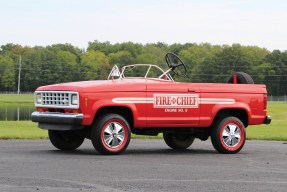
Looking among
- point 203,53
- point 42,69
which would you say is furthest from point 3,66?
point 203,53

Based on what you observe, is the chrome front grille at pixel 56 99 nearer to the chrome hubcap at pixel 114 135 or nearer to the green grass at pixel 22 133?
the chrome hubcap at pixel 114 135

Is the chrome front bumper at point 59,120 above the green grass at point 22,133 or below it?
above

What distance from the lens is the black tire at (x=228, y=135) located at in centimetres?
1298

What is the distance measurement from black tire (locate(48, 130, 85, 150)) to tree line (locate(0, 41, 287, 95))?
417ft

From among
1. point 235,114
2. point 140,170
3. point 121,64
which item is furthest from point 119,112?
point 121,64

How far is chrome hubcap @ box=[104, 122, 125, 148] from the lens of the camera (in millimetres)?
11875

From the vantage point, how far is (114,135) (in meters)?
12.0

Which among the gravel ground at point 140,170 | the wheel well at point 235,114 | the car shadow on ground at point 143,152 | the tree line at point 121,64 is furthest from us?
the tree line at point 121,64

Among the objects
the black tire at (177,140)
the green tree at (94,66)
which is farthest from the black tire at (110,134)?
the green tree at (94,66)

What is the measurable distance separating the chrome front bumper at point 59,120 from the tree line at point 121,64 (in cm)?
12803

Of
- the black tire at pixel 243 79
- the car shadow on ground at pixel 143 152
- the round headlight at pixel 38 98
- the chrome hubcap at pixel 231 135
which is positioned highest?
the black tire at pixel 243 79

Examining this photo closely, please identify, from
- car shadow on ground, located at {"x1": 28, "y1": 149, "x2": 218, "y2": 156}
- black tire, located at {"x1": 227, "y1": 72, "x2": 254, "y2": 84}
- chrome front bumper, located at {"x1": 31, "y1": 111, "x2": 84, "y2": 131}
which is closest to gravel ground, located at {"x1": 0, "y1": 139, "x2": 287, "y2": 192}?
car shadow on ground, located at {"x1": 28, "y1": 149, "x2": 218, "y2": 156}

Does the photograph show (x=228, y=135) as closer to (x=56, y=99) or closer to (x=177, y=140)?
(x=177, y=140)

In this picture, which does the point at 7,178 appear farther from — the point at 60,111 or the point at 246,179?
the point at 60,111
